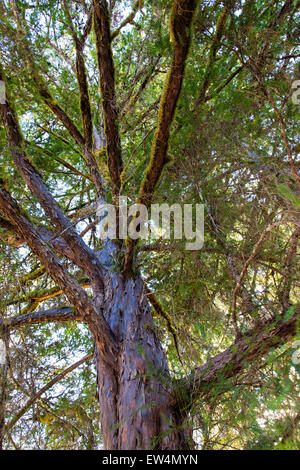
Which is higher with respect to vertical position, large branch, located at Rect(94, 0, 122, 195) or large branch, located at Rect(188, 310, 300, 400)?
large branch, located at Rect(94, 0, 122, 195)

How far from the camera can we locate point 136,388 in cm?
256

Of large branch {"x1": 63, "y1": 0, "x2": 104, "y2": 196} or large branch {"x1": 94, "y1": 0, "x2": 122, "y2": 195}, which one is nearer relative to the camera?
large branch {"x1": 94, "y1": 0, "x2": 122, "y2": 195}

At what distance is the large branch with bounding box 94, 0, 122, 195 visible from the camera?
3.16 m

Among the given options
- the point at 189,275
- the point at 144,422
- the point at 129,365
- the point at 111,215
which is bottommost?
the point at 144,422

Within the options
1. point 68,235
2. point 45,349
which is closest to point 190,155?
point 68,235

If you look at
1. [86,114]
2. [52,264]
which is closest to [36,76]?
[86,114]

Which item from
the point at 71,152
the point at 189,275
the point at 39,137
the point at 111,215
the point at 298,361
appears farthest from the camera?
the point at 71,152

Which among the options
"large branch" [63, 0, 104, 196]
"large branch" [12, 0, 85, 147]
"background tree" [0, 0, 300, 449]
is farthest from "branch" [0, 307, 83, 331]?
"large branch" [12, 0, 85, 147]

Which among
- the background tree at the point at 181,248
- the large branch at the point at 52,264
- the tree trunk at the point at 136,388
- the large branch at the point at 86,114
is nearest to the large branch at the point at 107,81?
the background tree at the point at 181,248

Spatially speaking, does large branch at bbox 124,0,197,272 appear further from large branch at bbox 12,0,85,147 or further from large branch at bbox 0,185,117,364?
large branch at bbox 12,0,85,147

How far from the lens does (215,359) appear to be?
7.84ft

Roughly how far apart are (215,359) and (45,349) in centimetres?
317

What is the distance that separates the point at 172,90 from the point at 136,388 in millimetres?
2451
